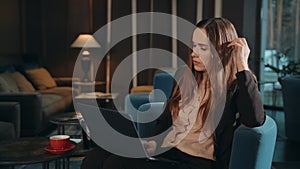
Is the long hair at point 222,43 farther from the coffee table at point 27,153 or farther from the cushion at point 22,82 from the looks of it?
the cushion at point 22,82

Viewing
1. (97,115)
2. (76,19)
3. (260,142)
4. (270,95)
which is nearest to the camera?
(260,142)

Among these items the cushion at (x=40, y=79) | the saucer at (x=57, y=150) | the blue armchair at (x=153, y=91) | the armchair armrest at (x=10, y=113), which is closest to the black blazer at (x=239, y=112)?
the saucer at (x=57, y=150)

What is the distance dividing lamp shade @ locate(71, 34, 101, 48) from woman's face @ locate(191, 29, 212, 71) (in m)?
4.25

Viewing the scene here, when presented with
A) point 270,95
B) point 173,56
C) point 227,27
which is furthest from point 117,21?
point 227,27

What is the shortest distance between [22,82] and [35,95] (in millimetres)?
1032

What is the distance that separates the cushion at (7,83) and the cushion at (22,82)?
99mm

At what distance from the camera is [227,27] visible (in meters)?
1.77

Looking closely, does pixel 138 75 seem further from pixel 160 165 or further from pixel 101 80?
pixel 160 165

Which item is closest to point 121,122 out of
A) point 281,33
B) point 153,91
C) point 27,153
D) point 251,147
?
point 251,147

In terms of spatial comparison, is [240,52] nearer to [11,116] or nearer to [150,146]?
[150,146]

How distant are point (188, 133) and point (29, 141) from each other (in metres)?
1.04

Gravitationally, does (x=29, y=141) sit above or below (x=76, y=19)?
below

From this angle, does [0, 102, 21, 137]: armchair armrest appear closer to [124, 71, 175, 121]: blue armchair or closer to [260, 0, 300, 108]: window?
[124, 71, 175, 121]: blue armchair

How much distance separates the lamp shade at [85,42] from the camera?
19.5 ft
